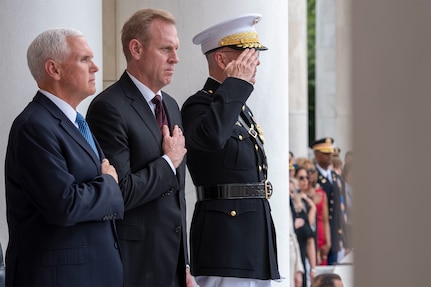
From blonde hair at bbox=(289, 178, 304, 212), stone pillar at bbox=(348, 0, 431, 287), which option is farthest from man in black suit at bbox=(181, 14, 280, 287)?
blonde hair at bbox=(289, 178, 304, 212)

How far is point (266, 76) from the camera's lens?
263 inches

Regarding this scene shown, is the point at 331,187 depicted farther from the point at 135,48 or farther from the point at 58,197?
the point at 58,197

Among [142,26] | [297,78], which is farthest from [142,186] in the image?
[297,78]

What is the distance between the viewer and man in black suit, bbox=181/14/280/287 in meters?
4.93

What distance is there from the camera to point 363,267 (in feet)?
3.78

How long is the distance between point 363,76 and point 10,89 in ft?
15.3

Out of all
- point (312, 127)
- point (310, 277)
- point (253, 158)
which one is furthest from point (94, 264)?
point (312, 127)

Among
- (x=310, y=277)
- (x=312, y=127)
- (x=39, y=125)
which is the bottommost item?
(x=310, y=277)

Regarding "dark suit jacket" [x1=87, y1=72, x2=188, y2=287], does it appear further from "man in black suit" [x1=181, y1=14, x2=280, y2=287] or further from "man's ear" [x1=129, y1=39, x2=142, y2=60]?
"man in black suit" [x1=181, y1=14, x2=280, y2=287]

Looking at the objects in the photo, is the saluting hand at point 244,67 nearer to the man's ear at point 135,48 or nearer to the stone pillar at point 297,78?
the man's ear at point 135,48

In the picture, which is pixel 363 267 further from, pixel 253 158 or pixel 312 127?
pixel 312 127

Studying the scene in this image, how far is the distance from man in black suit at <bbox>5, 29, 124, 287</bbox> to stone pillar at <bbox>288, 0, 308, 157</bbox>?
24.6 m

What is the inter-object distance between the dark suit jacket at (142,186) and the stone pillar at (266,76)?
2.13 meters

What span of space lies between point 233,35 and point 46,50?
152 centimetres
